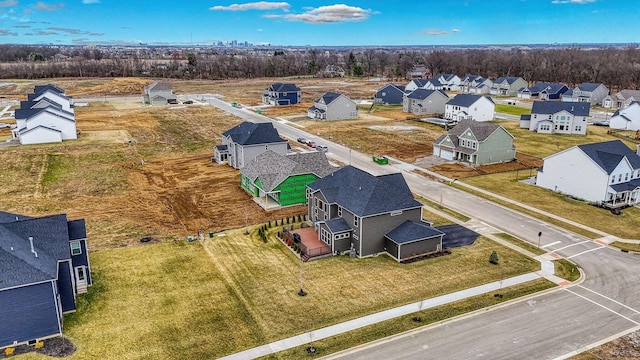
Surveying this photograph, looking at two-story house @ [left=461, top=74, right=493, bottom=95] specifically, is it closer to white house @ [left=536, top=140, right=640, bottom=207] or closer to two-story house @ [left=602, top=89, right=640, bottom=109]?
two-story house @ [left=602, top=89, right=640, bottom=109]

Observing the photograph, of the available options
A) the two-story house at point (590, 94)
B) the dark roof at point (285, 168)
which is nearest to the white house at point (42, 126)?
the dark roof at point (285, 168)

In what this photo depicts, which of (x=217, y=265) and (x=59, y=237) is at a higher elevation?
(x=59, y=237)

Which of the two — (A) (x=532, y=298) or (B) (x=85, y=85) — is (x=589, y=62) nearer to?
(A) (x=532, y=298)

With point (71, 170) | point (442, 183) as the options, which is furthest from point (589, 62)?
point (71, 170)

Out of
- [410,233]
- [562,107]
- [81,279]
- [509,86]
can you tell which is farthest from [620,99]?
[81,279]

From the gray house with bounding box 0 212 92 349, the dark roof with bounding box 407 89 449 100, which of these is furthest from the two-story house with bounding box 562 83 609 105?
the gray house with bounding box 0 212 92 349

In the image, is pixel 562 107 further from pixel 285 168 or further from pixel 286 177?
pixel 286 177

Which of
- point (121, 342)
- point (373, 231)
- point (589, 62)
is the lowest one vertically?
point (121, 342)
